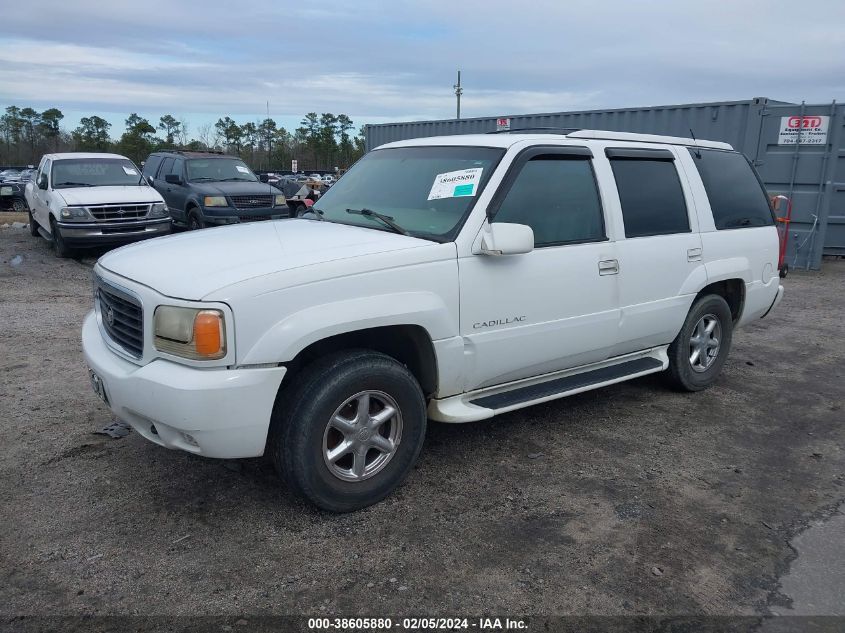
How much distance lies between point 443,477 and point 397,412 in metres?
0.65

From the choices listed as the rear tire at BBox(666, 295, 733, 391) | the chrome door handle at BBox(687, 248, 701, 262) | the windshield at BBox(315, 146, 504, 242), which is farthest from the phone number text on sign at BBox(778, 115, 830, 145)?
the windshield at BBox(315, 146, 504, 242)

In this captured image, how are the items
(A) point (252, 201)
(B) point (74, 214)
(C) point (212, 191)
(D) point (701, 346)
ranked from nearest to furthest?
(D) point (701, 346) < (B) point (74, 214) < (C) point (212, 191) < (A) point (252, 201)

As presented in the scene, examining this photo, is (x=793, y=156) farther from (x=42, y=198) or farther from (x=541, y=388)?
(x=42, y=198)

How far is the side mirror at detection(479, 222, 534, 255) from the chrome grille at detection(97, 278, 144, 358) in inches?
69.1

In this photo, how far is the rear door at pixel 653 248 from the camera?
4590 mm

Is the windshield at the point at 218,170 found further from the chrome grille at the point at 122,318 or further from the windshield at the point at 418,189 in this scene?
the chrome grille at the point at 122,318

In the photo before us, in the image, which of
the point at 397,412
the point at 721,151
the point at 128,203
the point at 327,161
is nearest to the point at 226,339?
the point at 397,412

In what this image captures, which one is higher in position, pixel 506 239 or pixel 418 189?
pixel 418 189

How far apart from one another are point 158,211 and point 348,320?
9707 mm

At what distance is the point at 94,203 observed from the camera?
443 inches

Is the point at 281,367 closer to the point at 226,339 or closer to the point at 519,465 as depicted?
the point at 226,339

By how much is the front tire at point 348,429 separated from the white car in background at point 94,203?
9217 mm

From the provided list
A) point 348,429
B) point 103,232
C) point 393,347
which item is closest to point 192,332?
point 348,429

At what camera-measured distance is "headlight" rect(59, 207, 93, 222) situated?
11.2m
